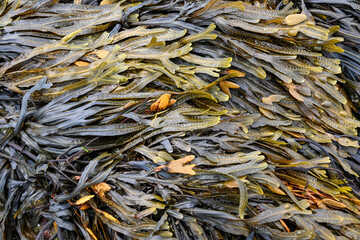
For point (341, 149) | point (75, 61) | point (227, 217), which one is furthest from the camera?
point (341, 149)

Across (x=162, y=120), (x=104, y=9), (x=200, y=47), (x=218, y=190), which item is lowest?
(x=218, y=190)

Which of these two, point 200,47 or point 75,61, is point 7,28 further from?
point 200,47

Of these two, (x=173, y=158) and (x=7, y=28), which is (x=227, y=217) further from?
(x=7, y=28)

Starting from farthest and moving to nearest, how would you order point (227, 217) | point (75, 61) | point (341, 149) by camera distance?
point (341, 149) < point (75, 61) < point (227, 217)

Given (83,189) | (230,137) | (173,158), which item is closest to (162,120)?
(173,158)

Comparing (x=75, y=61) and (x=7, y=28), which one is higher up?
(x=7, y=28)

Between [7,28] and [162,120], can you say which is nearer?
[162,120]

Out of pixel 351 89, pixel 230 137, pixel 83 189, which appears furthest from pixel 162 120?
pixel 351 89
